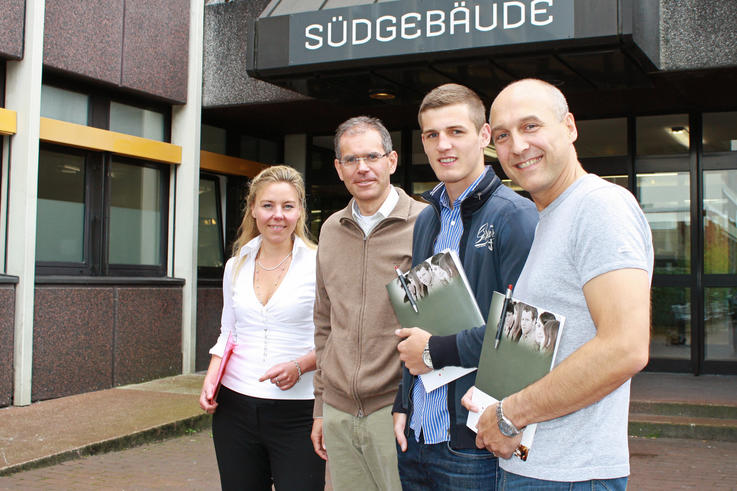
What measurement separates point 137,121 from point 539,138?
803 centimetres

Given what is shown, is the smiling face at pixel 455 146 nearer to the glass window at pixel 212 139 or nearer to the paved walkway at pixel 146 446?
the paved walkway at pixel 146 446

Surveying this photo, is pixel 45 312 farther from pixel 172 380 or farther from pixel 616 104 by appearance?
pixel 616 104

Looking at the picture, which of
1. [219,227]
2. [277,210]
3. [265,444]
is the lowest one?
[265,444]

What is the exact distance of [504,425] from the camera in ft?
5.71

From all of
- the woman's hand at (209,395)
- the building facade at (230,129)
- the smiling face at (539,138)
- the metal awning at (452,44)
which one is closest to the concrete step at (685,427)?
the building facade at (230,129)

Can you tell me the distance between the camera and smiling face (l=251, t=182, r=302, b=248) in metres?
3.27

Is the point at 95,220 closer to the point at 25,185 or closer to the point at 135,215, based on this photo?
the point at 135,215

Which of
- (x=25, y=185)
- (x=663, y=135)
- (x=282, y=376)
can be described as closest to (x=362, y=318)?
(x=282, y=376)

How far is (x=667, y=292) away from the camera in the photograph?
9742 mm

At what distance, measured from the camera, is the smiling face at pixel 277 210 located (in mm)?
3268

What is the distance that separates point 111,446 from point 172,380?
2.91 m

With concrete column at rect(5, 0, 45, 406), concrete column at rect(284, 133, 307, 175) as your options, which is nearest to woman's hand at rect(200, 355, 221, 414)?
concrete column at rect(5, 0, 45, 406)

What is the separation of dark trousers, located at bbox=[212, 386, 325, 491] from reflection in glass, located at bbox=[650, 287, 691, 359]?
749cm

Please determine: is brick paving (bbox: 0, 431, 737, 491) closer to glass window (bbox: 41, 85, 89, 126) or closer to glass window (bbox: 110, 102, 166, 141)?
glass window (bbox: 41, 85, 89, 126)
